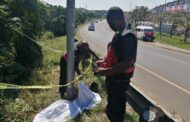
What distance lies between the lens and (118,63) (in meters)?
4.25

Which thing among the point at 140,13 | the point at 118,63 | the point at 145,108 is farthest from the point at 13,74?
the point at 140,13

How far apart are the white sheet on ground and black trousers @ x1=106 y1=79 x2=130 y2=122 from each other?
52.2 inches

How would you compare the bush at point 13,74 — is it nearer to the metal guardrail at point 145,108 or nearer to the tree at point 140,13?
the metal guardrail at point 145,108

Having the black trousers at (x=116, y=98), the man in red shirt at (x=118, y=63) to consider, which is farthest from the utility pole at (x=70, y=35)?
the black trousers at (x=116, y=98)

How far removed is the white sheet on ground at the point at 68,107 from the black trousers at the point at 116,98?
1.33m

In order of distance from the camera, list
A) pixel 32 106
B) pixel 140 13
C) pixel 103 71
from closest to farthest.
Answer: pixel 103 71 → pixel 32 106 → pixel 140 13

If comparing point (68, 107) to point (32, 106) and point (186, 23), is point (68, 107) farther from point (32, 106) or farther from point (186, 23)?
point (186, 23)

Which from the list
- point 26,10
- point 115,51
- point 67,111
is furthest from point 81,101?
point 26,10

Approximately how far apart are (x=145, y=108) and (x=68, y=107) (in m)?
1.69

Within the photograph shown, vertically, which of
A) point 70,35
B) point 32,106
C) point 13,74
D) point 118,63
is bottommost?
point 32,106

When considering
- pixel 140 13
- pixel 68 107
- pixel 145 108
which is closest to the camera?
pixel 145 108

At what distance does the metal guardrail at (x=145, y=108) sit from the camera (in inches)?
169

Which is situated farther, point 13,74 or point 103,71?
point 13,74

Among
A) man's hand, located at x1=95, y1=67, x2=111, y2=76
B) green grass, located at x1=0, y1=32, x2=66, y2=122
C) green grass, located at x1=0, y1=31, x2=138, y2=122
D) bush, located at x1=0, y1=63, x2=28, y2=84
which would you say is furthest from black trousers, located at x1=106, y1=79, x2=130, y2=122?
bush, located at x1=0, y1=63, x2=28, y2=84
